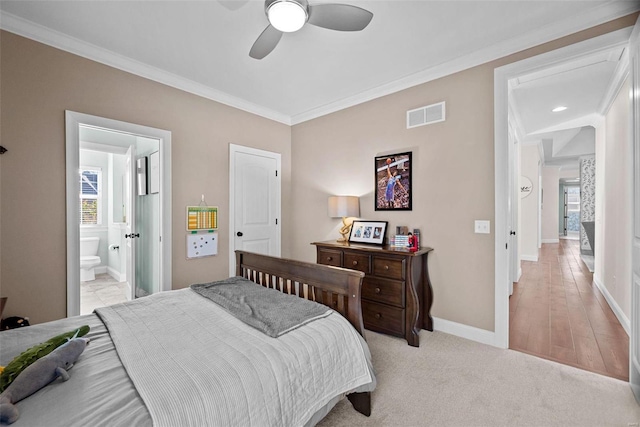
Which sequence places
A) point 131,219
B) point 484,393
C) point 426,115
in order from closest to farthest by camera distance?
1. point 484,393
2. point 426,115
3. point 131,219

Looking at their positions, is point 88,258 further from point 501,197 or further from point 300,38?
point 501,197

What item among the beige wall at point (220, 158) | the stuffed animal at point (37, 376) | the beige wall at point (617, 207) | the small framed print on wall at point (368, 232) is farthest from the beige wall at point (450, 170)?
the stuffed animal at point (37, 376)

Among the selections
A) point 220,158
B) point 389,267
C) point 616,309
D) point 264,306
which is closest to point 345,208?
point 389,267

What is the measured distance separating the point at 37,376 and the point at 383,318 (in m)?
2.47

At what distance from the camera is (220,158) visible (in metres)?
3.68

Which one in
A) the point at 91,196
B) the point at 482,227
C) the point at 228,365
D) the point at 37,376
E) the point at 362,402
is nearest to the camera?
the point at 37,376

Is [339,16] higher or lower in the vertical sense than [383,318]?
higher

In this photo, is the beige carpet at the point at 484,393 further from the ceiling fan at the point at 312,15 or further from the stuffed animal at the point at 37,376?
the ceiling fan at the point at 312,15

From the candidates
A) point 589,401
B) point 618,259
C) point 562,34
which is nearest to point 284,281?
point 589,401

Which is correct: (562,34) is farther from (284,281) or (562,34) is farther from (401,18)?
(284,281)

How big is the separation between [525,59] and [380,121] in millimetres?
1458

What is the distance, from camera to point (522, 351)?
2.50 m

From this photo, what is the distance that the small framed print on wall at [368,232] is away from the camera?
3.28 metres

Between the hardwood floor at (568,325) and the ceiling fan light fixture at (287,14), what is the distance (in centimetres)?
319
